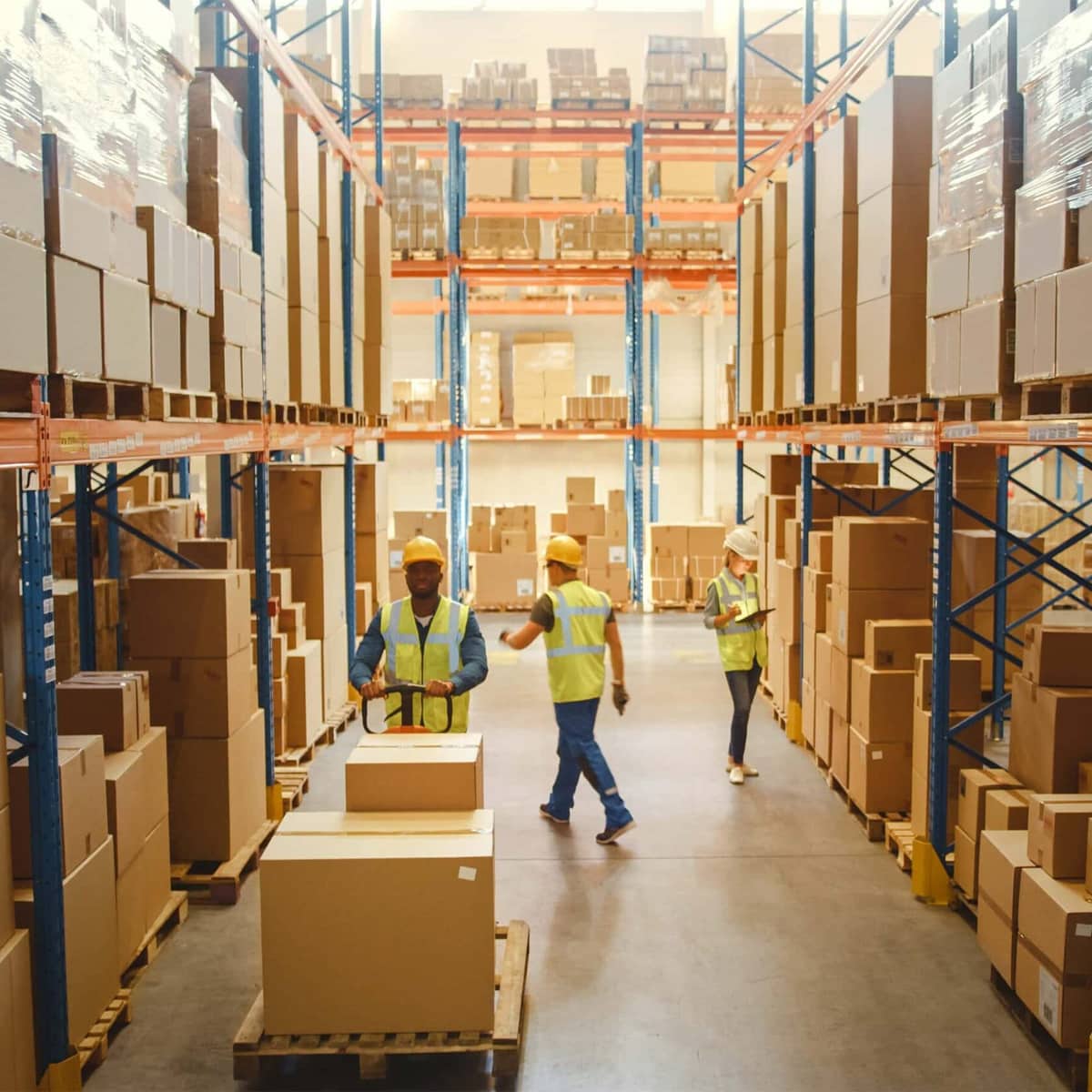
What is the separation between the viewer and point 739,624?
8.23 m

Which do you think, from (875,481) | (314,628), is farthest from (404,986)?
(875,481)

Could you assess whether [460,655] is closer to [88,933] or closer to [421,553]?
[421,553]

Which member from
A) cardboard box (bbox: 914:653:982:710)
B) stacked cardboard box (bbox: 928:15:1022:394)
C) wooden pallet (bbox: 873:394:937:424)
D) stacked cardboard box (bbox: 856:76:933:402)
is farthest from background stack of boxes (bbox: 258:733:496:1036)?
stacked cardboard box (bbox: 856:76:933:402)

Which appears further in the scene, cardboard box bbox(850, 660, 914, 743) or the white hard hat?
the white hard hat

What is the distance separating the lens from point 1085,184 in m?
4.40

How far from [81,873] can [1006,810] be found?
3.80 metres

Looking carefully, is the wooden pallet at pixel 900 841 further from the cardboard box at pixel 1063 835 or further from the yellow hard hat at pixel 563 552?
the yellow hard hat at pixel 563 552

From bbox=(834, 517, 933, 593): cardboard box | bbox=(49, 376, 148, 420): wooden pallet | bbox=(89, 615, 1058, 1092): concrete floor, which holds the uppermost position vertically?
bbox=(49, 376, 148, 420): wooden pallet

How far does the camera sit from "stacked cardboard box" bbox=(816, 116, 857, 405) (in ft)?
26.5

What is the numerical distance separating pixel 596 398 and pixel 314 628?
26.3ft

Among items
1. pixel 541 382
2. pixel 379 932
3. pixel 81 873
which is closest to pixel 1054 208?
pixel 379 932

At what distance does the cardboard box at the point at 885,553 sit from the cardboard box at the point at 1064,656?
2254 mm

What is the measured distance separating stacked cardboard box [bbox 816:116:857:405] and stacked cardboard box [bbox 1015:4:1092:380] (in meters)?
3.02

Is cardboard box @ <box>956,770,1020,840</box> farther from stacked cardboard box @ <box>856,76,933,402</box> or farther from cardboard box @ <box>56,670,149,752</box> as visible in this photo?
cardboard box @ <box>56,670,149,752</box>
